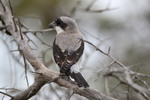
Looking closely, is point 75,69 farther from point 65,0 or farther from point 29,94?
point 65,0

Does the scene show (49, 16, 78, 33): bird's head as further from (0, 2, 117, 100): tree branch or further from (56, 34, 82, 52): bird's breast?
(0, 2, 117, 100): tree branch

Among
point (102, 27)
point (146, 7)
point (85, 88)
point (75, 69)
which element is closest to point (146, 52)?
point (102, 27)

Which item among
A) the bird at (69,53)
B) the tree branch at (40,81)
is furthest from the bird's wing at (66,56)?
the tree branch at (40,81)

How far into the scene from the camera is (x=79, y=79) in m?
4.68

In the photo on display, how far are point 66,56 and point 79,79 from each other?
0.47 m

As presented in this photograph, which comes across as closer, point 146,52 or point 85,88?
point 85,88

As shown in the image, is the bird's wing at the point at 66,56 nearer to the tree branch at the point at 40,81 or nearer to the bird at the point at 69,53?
the bird at the point at 69,53

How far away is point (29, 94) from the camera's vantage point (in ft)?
13.9

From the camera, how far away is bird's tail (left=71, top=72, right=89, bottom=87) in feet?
14.6

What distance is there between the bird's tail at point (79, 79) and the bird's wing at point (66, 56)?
0.10 metres

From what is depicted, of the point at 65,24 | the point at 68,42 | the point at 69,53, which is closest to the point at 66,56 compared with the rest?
the point at 69,53

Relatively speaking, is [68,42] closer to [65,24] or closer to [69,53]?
[69,53]

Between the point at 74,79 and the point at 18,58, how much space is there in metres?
0.77

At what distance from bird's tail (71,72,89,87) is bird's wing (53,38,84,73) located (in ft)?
0.33
